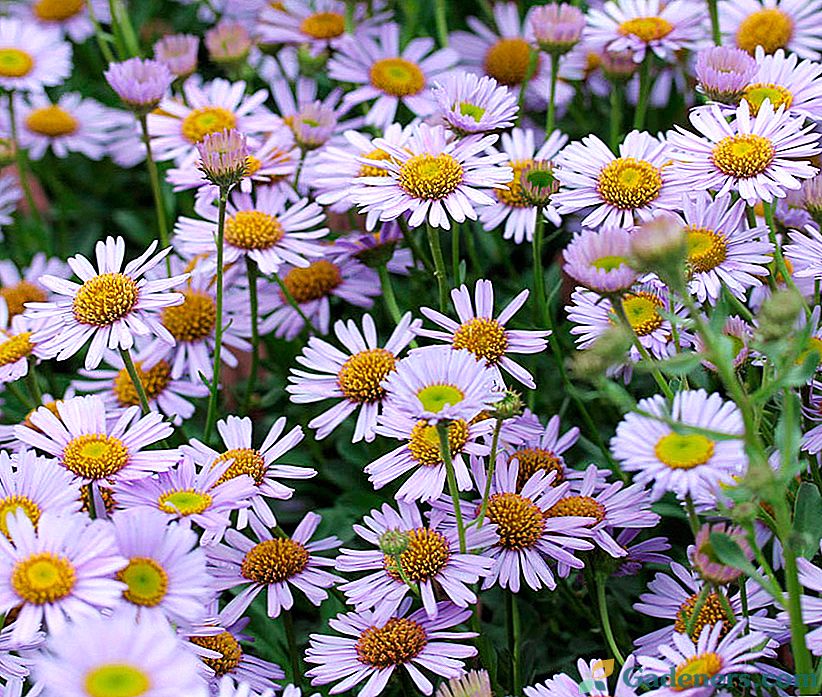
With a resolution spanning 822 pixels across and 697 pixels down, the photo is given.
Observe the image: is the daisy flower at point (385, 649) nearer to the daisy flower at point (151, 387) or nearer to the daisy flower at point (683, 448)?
the daisy flower at point (683, 448)

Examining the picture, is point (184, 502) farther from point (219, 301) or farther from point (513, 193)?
point (513, 193)

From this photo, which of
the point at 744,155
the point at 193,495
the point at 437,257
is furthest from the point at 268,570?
the point at 744,155

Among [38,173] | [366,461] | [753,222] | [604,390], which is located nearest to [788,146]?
[753,222]

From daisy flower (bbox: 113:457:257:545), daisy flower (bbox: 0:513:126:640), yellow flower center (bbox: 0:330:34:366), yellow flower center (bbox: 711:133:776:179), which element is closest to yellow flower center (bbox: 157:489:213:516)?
daisy flower (bbox: 113:457:257:545)

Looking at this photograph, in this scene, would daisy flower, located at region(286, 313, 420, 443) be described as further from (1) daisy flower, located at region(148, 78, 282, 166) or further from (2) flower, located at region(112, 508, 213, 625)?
(1) daisy flower, located at region(148, 78, 282, 166)

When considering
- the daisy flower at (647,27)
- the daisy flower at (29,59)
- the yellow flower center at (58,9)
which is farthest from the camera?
the yellow flower center at (58,9)

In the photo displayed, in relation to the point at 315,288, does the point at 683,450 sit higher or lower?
lower

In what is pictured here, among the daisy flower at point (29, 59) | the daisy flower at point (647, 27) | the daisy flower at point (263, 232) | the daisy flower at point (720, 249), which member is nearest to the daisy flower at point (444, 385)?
the daisy flower at point (720, 249)
